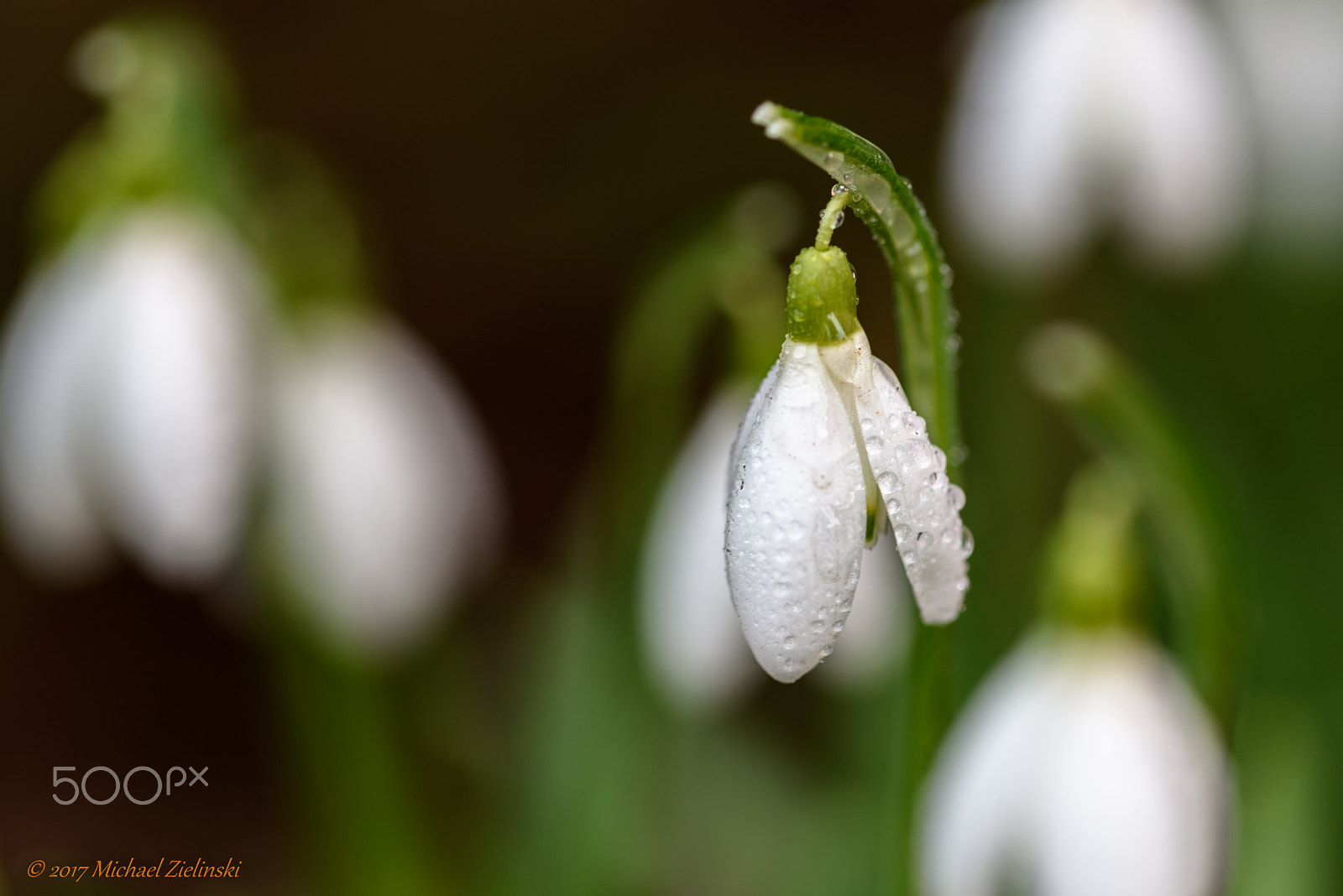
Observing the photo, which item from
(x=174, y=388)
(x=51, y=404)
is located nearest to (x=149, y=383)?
(x=174, y=388)

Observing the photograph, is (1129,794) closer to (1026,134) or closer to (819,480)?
(819,480)

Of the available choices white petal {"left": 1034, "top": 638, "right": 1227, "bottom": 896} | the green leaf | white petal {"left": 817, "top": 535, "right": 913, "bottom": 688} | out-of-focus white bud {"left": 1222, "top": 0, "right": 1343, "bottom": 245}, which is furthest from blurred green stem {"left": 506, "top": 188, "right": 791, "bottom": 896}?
out-of-focus white bud {"left": 1222, "top": 0, "right": 1343, "bottom": 245}

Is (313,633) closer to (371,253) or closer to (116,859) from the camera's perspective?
(116,859)

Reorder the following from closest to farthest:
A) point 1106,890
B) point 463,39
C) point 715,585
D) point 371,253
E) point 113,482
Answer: point 1106,890
point 715,585
point 113,482
point 371,253
point 463,39

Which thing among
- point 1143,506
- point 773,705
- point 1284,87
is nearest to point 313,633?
point 773,705

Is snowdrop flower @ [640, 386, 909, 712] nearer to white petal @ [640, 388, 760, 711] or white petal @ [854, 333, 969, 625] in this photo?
white petal @ [640, 388, 760, 711]
